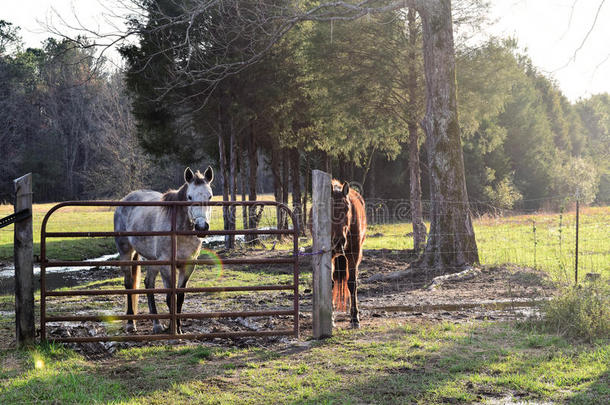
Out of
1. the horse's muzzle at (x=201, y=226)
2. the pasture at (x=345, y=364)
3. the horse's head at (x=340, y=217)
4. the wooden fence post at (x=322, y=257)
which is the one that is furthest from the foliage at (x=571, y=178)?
the horse's muzzle at (x=201, y=226)

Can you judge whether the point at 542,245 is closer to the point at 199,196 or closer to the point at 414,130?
the point at 414,130

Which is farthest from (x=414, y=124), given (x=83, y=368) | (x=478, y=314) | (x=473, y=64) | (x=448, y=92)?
(x=83, y=368)

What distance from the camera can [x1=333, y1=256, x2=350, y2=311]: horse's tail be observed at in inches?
278

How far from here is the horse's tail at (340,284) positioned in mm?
7062

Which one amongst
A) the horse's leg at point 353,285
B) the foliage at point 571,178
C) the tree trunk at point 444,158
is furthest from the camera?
the foliage at point 571,178

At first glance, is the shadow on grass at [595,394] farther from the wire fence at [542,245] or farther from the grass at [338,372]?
the wire fence at [542,245]

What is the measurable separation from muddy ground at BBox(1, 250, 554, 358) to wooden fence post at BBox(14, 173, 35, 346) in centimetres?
55

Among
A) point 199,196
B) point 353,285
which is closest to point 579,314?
point 353,285

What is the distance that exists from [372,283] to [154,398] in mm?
7098

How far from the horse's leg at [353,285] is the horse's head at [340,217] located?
0.55 metres

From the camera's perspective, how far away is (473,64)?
16000 millimetres

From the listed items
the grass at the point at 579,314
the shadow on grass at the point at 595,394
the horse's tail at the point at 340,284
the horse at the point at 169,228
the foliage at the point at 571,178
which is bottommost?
the shadow on grass at the point at 595,394

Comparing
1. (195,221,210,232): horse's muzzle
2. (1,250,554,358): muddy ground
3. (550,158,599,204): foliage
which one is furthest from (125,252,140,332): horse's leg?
(550,158,599,204): foliage

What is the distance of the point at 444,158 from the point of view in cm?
1149
